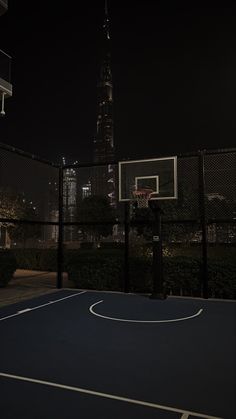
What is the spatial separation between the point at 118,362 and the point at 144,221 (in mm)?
4954

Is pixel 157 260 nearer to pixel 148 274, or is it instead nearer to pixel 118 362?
pixel 148 274

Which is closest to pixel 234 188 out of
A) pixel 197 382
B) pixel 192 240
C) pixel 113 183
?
pixel 192 240

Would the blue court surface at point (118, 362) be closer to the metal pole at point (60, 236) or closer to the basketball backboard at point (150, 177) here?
the metal pole at point (60, 236)

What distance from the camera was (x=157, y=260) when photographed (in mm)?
7914

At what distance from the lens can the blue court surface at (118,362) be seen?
9.73ft

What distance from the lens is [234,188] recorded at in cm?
845

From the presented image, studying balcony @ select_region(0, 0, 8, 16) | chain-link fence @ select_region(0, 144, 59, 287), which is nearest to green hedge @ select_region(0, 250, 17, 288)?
chain-link fence @ select_region(0, 144, 59, 287)

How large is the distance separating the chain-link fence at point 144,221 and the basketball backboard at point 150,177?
0.29 metres

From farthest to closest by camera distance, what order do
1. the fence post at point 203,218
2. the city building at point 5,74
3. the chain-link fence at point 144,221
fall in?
the city building at point 5,74 < the chain-link fence at point 144,221 < the fence post at point 203,218

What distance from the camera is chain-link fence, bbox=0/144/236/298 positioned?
317 inches

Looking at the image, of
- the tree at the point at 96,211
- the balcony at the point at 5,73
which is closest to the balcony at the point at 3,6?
the balcony at the point at 5,73

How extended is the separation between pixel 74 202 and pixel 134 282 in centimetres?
324

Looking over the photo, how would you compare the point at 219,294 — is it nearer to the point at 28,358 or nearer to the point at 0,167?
the point at 28,358

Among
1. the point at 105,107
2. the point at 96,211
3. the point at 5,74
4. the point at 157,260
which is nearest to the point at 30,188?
the point at 96,211
